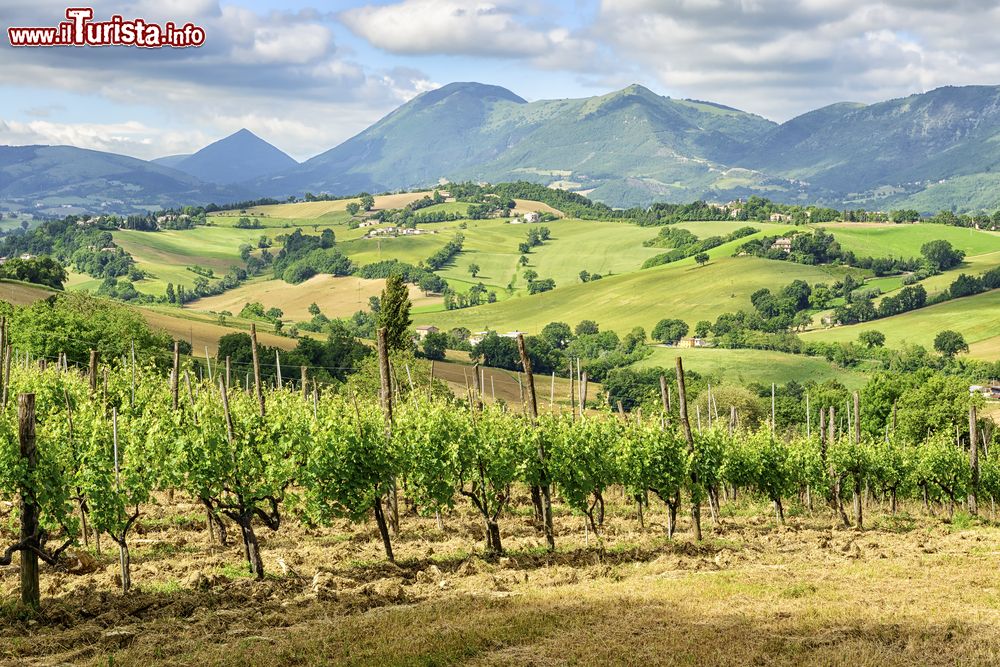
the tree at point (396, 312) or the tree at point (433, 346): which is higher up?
the tree at point (396, 312)

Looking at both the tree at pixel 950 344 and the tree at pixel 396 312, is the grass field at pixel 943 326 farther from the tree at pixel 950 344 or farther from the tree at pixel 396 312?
the tree at pixel 396 312

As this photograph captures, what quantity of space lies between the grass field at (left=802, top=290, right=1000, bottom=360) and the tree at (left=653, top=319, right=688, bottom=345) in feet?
62.9

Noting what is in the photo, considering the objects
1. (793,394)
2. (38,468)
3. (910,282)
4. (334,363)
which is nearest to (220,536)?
(38,468)

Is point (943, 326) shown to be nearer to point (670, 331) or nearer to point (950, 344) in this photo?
point (950, 344)

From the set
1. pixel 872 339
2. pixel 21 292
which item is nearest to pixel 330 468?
pixel 21 292

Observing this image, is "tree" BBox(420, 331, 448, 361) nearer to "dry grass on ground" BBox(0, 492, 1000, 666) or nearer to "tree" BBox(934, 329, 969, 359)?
"tree" BBox(934, 329, 969, 359)

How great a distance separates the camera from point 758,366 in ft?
462

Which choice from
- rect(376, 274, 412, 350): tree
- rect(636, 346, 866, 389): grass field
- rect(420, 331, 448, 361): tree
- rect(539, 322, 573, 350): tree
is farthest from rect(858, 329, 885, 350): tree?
rect(376, 274, 412, 350): tree

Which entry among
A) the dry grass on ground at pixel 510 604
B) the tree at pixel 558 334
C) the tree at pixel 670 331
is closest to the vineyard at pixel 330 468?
the dry grass on ground at pixel 510 604

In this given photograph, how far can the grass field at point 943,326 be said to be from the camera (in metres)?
149

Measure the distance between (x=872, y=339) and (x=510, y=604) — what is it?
454 feet

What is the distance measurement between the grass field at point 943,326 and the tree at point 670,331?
62.9ft

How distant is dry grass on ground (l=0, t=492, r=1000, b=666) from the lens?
Answer: 805 inches

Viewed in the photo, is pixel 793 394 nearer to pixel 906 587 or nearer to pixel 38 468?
pixel 906 587
